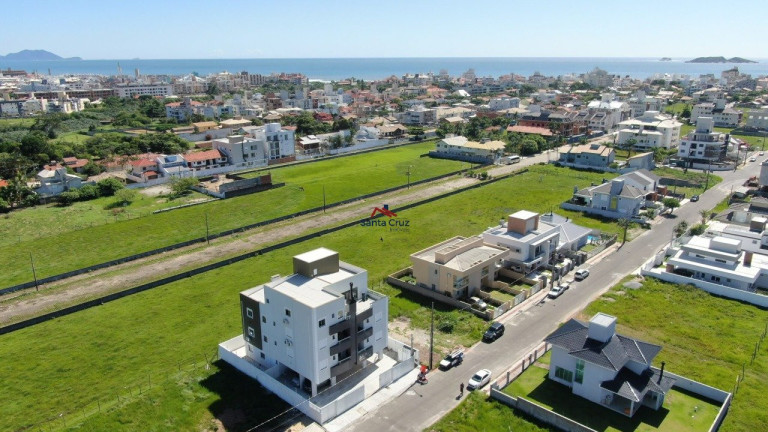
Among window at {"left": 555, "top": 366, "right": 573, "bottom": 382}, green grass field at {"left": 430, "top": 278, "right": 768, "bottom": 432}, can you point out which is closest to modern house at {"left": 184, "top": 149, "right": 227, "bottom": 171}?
green grass field at {"left": 430, "top": 278, "right": 768, "bottom": 432}

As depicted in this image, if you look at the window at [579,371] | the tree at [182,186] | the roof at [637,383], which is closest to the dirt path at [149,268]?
the tree at [182,186]

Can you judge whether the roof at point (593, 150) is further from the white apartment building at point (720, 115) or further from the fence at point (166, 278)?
the white apartment building at point (720, 115)

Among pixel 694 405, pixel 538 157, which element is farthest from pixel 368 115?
pixel 694 405

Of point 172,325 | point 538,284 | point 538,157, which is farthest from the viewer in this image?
point 538,157

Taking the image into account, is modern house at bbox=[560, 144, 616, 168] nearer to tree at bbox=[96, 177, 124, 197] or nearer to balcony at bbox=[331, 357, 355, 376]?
balcony at bbox=[331, 357, 355, 376]

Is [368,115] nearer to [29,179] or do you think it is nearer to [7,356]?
[29,179]
